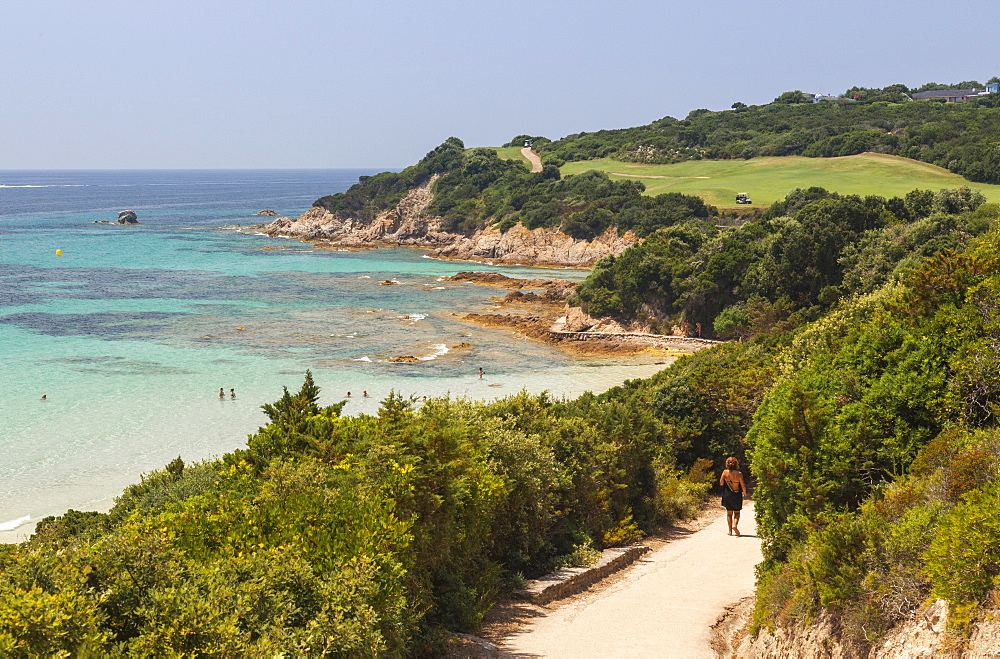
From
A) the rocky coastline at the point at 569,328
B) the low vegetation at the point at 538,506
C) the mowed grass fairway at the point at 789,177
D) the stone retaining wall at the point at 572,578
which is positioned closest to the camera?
the low vegetation at the point at 538,506

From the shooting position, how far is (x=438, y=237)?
11250cm

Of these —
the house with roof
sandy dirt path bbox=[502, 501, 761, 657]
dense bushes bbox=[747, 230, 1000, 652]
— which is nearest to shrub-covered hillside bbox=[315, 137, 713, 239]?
sandy dirt path bbox=[502, 501, 761, 657]

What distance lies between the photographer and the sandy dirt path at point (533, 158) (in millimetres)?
136750

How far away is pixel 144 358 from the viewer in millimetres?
44469

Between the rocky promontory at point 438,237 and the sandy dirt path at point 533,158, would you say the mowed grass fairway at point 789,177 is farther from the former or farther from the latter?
the rocky promontory at point 438,237

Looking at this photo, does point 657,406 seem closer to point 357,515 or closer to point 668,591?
point 668,591

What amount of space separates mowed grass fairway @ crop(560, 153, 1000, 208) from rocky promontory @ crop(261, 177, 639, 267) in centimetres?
1507

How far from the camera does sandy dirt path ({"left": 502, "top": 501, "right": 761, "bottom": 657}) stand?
10164 millimetres

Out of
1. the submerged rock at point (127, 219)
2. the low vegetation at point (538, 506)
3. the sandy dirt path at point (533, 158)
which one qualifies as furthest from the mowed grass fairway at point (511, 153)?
the low vegetation at point (538, 506)

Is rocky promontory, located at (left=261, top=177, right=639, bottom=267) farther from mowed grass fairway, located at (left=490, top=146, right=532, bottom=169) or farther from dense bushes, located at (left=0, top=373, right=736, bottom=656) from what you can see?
dense bushes, located at (left=0, top=373, right=736, bottom=656)

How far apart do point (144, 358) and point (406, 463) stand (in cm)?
3896

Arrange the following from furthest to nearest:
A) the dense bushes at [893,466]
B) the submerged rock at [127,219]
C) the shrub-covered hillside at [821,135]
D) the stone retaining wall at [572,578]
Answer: the submerged rock at [127,219]
the shrub-covered hillside at [821,135]
the stone retaining wall at [572,578]
the dense bushes at [893,466]

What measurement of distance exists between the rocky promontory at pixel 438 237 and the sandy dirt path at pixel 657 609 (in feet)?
229

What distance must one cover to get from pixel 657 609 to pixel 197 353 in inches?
1546
